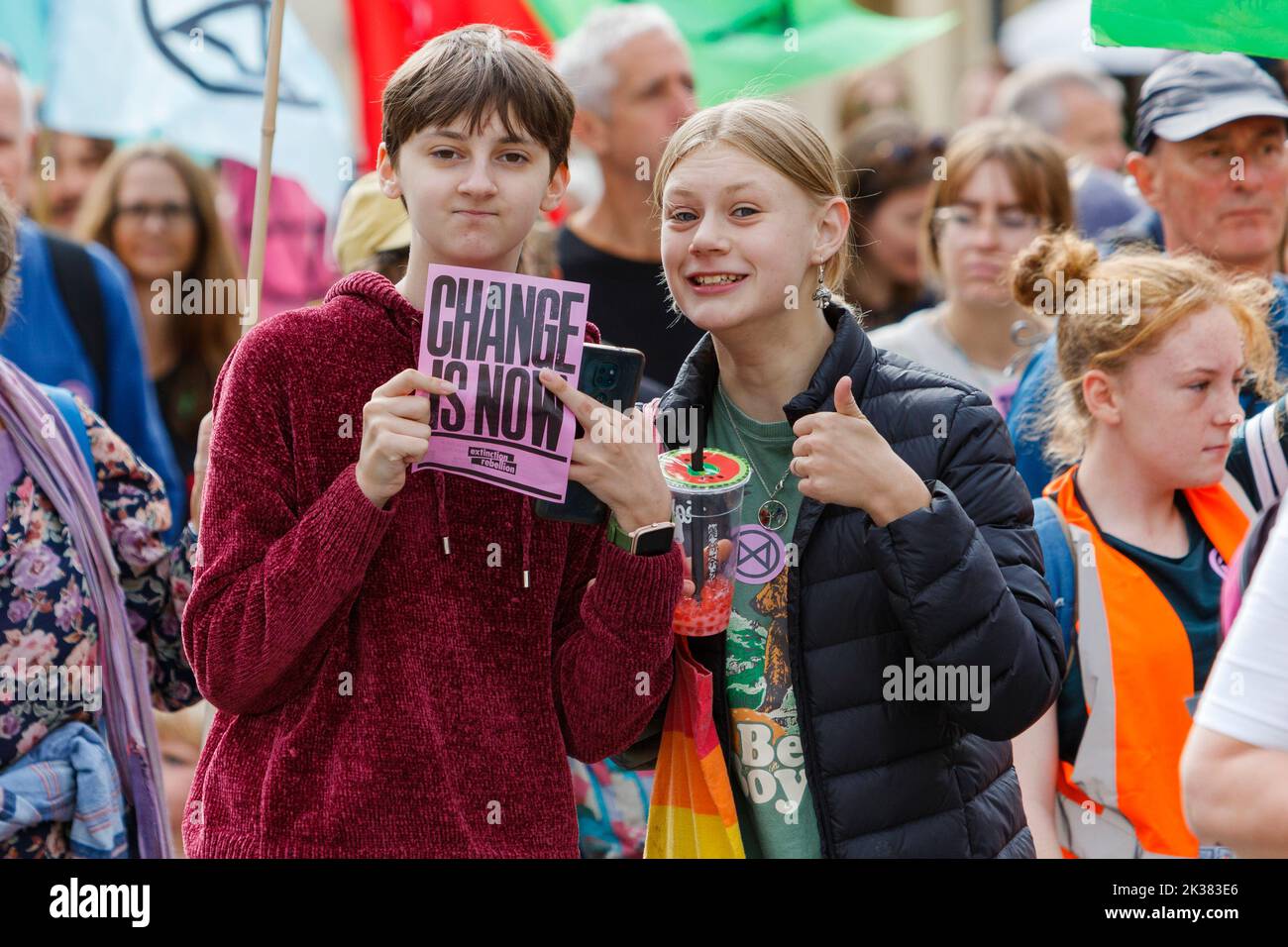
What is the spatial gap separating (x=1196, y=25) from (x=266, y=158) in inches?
72.1

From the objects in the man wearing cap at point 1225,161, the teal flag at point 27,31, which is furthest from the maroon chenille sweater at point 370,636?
the teal flag at point 27,31

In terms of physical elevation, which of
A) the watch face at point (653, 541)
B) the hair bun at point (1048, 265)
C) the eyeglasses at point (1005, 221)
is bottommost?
the watch face at point (653, 541)

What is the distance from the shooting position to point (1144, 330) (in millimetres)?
3799

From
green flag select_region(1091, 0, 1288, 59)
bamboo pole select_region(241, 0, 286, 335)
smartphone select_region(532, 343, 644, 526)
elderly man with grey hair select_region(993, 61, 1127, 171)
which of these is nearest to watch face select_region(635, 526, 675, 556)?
smartphone select_region(532, 343, 644, 526)

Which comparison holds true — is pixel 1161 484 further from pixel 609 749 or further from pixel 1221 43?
pixel 609 749

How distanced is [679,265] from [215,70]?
3.71 meters

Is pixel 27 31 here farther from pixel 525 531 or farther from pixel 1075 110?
pixel 1075 110

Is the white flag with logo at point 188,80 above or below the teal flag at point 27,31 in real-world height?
below

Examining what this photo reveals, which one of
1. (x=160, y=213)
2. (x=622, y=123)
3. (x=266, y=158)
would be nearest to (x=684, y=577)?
(x=266, y=158)

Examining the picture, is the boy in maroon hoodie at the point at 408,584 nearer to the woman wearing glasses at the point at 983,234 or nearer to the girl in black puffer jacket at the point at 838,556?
the girl in black puffer jacket at the point at 838,556

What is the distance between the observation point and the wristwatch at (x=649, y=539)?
2.72 metres

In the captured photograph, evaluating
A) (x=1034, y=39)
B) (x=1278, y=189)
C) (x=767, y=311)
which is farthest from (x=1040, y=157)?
(x=1034, y=39)

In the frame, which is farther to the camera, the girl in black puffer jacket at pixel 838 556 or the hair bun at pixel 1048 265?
the hair bun at pixel 1048 265

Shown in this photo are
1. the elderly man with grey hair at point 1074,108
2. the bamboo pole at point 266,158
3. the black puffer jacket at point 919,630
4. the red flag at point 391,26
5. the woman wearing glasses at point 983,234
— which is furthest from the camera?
the elderly man with grey hair at point 1074,108
